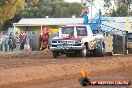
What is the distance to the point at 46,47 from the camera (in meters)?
30.0

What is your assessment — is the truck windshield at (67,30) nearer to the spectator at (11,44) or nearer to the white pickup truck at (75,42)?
the white pickup truck at (75,42)

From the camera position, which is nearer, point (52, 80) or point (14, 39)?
point (52, 80)

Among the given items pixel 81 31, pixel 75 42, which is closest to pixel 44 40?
pixel 81 31

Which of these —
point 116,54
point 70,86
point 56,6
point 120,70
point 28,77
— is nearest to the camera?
point 70,86

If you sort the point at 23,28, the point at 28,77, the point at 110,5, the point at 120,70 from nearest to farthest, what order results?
the point at 28,77 < the point at 120,70 < the point at 23,28 < the point at 110,5

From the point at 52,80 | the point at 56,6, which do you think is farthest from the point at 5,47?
the point at 56,6

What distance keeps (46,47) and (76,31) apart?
7.48 m

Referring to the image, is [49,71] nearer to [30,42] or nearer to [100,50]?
[100,50]

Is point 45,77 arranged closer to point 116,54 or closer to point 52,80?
point 52,80

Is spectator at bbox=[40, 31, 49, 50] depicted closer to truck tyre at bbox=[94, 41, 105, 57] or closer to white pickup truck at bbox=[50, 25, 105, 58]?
white pickup truck at bbox=[50, 25, 105, 58]

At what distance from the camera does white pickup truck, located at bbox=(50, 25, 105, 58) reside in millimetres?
22031

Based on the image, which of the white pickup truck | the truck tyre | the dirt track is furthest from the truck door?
the dirt track

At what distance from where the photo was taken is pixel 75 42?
A: 21969 millimetres

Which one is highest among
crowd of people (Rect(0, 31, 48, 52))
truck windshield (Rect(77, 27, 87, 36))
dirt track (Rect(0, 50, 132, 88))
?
truck windshield (Rect(77, 27, 87, 36))
